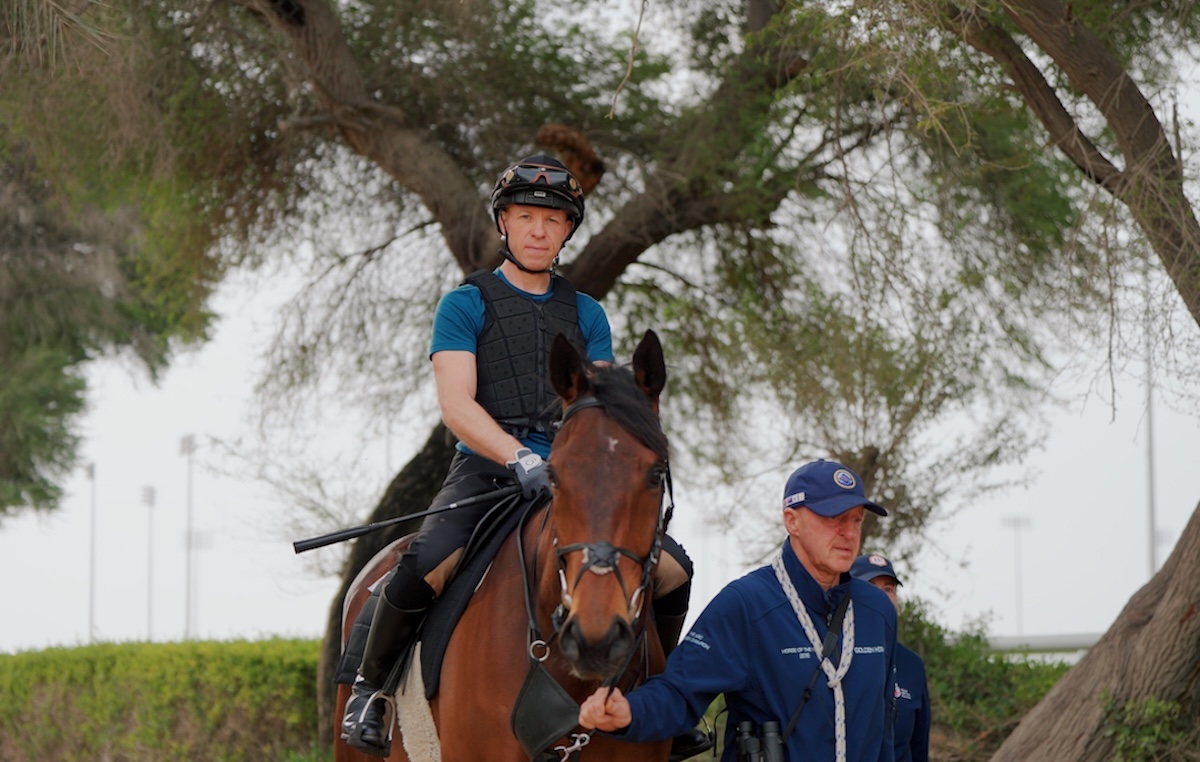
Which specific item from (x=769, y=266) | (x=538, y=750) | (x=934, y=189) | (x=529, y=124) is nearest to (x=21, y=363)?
(x=529, y=124)

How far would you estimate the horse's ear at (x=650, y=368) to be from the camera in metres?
3.80

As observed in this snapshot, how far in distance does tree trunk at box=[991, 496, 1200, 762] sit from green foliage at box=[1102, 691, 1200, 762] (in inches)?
0.7

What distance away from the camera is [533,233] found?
15.2 ft

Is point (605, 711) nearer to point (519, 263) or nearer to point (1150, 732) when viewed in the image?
point (519, 263)

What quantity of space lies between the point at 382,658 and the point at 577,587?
1475mm

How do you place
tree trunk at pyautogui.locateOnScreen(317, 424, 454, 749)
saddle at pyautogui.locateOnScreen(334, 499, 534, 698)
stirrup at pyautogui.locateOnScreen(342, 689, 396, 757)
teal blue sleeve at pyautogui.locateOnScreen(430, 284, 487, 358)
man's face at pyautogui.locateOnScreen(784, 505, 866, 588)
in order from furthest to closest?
tree trunk at pyautogui.locateOnScreen(317, 424, 454, 749) < stirrup at pyautogui.locateOnScreen(342, 689, 396, 757) < teal blue sleeve at pyautogui.locateOnScreen(430, 284, 487, 358) < saddle at pyautogui.locateOnScreen(334, 499, 534, 698) < man's face at pyautogui.locateOnScreen(784, 505, 866, 588)

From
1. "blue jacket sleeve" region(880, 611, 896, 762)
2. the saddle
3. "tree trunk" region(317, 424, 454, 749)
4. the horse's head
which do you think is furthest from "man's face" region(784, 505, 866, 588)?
"tree trunk" region(317, 424, 454, 749)

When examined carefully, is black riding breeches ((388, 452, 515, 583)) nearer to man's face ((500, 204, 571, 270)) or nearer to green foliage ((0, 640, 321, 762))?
man's face ((500, 204, 571, 270))

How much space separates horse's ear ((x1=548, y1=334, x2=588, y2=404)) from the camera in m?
3.77

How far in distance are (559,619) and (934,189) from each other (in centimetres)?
792

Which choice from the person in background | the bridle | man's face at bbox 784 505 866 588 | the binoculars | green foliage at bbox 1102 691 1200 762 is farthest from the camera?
green foliage at bbox 1102 691 1200 762

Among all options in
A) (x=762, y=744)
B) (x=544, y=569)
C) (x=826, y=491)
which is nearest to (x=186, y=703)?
(x=544, y=569)

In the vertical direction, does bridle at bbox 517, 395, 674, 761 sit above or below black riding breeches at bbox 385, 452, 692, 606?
below

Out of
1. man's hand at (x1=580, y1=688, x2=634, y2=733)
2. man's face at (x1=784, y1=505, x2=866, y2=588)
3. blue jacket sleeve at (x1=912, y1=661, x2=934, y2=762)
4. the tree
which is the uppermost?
the tree
